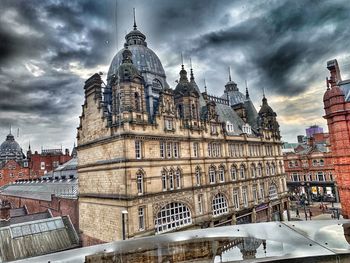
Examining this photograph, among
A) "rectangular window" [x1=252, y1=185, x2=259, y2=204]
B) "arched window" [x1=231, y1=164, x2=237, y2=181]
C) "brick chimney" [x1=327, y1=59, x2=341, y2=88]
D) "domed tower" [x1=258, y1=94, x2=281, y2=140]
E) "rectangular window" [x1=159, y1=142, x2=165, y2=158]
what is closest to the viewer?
"brick chimney" [x1=327, y1=59, x2=341, y2=88]

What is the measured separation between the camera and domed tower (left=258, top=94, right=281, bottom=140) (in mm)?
43219

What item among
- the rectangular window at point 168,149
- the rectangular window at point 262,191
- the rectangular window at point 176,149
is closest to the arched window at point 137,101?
the rectangular window at point 168,149

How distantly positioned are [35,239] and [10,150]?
8645 cm

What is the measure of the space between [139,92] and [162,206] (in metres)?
11.4

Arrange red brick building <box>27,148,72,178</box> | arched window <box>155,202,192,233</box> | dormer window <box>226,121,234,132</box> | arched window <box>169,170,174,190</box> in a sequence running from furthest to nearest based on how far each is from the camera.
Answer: red brick building <box>27,148,72,178</box>, dormer window <box>226,121,234,132</box>, arched window <box>169,170,174,190</box>, arched window <box>155,202,192,233</box>

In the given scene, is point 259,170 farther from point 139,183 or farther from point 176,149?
point 139,183

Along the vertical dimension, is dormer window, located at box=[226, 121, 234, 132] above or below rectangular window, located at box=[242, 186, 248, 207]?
above

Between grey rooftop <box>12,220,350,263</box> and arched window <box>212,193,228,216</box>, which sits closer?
grey rooftop <box>12,220,350,263</box>

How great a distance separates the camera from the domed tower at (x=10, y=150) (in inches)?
3713

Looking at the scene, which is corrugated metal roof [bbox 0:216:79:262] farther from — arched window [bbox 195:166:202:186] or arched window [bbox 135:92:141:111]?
arched window [bbox 135:92:141:111]

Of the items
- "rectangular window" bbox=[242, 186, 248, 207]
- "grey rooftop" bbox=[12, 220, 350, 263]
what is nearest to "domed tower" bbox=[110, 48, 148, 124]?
"grey rooftop" bbox=[12, 220, 350, 263]

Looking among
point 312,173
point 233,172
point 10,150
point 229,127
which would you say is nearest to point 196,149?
point 233,172

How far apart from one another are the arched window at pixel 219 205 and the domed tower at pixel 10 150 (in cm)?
8919

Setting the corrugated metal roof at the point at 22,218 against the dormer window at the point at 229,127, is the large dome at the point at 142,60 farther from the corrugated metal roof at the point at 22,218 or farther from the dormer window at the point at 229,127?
the corrugated metal roof at the point at 22,218
